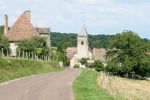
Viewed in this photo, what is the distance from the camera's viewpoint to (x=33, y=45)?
88750 millimetres

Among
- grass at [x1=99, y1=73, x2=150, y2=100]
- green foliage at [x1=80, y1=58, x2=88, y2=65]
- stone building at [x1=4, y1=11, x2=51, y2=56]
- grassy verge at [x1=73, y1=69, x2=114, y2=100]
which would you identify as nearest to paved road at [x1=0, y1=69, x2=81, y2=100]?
grassy verge at [x1=73, y1=69, x2=114, y2=100]

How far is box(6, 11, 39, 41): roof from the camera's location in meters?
102

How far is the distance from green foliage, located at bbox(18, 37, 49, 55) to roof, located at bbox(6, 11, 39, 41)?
8.56m

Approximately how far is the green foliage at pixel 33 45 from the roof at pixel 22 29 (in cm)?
856

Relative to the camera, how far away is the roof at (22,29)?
102188 millimetres

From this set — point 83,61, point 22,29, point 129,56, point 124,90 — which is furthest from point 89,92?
point 83,61

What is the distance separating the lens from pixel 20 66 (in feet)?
193

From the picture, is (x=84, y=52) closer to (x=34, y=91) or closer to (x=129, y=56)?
(x=129, y=56)

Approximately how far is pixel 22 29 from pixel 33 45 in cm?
1629

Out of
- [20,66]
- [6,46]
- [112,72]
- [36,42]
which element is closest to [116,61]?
[112,72]

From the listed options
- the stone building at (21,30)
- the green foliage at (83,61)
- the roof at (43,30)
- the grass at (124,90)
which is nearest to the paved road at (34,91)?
the grass at (124,90)

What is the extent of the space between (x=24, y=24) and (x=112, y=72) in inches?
877

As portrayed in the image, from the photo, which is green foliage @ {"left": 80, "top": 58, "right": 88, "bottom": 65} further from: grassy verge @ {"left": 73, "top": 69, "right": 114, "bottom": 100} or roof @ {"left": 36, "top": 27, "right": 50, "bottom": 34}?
→ grassy verge @ {"left": 73, "top": 69, "right": 114, "bottom": 100}

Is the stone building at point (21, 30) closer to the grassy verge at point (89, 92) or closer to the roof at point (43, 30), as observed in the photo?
the roof at point (43, 30)
